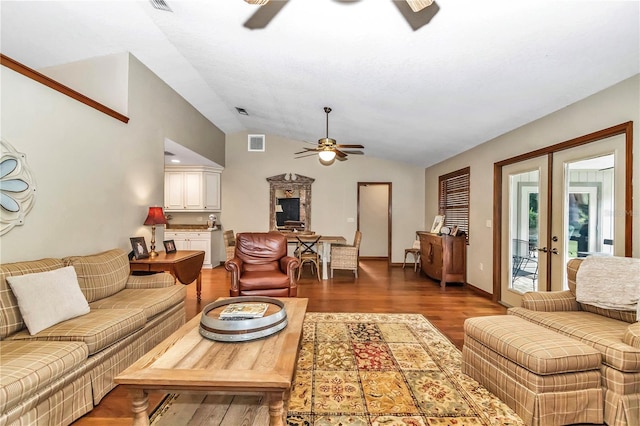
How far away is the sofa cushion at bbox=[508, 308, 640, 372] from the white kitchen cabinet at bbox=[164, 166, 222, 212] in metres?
6.09

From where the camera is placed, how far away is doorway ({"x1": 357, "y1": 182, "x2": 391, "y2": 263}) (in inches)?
321

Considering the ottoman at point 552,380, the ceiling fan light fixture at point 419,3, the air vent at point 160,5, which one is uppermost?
the air vent at point 160,5

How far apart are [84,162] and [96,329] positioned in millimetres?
1741

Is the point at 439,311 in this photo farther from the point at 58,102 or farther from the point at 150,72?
the point at 150,72

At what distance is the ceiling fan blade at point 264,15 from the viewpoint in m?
2.28

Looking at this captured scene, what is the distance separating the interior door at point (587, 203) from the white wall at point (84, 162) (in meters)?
4.79

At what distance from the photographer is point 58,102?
2.52 meters

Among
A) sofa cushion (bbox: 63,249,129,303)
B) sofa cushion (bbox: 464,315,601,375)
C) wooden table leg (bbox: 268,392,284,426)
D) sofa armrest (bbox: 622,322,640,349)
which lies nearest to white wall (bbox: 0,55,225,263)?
sofa cushion (bbox: 63,249,129,303)

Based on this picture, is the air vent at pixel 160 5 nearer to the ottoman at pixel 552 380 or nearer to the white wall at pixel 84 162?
the white wall at pixel 84 162

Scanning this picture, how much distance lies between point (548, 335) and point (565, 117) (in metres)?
2.36

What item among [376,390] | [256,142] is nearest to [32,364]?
[376,390]

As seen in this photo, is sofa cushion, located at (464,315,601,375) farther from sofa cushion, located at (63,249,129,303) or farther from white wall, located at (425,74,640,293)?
sofa cushion, located at (63,249,129,303)

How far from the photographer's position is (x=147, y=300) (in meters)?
2.59

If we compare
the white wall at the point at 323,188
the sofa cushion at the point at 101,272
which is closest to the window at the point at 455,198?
the white wall at the point at 323,188
